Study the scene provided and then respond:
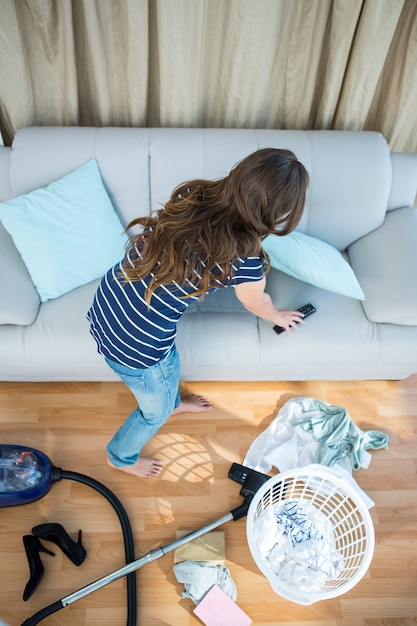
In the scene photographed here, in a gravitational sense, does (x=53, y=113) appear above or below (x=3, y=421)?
above

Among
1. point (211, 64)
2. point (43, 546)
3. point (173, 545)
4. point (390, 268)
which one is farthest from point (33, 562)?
point (211, 64)

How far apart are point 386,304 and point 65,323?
1.05 meters

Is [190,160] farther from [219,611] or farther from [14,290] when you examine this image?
[219,611]

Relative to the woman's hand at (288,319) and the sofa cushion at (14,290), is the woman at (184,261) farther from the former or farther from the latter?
the sofa cushion at (14,290)

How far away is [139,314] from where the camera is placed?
3.97ft

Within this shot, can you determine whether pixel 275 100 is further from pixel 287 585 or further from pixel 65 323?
pixel 287 585

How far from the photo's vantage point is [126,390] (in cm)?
188

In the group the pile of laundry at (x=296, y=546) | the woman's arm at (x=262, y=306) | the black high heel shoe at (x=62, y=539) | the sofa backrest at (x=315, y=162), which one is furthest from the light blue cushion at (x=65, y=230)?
the pile of laundry at (x=296, y=546)

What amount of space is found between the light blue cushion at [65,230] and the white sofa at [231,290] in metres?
0.05

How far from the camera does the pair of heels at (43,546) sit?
150cm

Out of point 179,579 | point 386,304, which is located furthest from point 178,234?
point 179,579

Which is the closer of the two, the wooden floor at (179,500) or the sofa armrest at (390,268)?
the wooden floor at (179,500)

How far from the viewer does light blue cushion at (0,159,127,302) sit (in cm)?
164

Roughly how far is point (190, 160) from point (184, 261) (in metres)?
0.80
